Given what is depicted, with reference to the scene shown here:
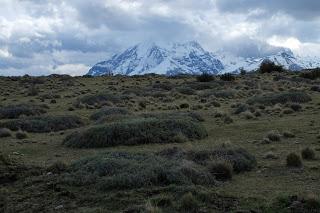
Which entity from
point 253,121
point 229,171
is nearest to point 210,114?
point 253,121

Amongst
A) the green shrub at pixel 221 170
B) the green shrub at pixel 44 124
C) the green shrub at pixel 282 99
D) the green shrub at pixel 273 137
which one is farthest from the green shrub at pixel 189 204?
the green shrub at pixel 282 99

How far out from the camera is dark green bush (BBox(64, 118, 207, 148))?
2225 cm

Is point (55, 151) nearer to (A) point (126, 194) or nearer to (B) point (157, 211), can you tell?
(A) point (126, 194)

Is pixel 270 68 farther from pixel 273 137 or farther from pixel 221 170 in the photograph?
pixel 221 170

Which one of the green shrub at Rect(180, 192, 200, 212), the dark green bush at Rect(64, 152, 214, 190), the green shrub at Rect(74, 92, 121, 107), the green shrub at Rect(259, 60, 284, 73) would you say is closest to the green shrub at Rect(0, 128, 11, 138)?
the dark green bush at Rect(64, 152, 214, 190)

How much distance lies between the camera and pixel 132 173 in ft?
46.8

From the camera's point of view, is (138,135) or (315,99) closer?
(138,135)

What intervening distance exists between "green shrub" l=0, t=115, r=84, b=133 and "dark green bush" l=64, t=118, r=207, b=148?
17.6ft

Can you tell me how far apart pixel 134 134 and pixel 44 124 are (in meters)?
7.87

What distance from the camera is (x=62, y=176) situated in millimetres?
15133

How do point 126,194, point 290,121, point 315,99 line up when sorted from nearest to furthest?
point 126,194
point 290,121
point 315,99

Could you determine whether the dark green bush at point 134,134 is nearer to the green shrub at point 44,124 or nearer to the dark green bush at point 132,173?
the green shrub at point 44,124

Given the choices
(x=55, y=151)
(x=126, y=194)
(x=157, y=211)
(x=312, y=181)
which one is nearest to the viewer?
(x=157, y=211)

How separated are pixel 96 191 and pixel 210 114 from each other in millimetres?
20782
